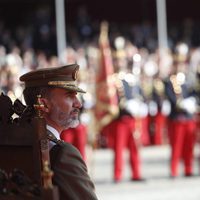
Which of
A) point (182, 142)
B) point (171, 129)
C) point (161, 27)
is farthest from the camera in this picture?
point (161, 27)

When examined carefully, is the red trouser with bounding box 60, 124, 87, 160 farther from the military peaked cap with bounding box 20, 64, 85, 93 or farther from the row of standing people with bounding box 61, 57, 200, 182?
the military peaked cap with bounding box 20, 64, 85, 93

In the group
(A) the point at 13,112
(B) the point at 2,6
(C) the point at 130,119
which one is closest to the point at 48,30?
(B) the point at 2,6

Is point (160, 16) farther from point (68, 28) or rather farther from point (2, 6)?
point (2, 6)

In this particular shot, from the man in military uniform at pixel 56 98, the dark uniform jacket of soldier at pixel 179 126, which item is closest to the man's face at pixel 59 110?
the man in military uniform at pixel 56 98

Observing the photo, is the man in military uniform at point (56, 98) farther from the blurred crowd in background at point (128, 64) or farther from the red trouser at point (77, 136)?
the red trouser at point (77, 136)

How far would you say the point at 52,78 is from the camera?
429 centimetres

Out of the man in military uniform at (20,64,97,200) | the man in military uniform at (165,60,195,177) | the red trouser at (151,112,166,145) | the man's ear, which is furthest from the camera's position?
the red trouser at (151,112,166,145)

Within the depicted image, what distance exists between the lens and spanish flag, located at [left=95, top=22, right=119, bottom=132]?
1349cm

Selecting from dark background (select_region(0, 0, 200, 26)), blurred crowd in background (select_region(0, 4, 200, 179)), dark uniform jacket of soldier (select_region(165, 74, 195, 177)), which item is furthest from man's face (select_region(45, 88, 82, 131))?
dark background (select_region(0, 0, 200, 26))

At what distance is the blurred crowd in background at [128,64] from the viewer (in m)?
13.5

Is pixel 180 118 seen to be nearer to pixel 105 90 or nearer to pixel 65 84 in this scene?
pixel 105 90

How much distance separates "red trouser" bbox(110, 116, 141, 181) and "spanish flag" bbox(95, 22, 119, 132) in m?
0.23

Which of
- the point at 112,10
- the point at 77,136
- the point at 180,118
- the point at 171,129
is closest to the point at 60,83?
the point at 77,136

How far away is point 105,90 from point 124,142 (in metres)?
1.02
